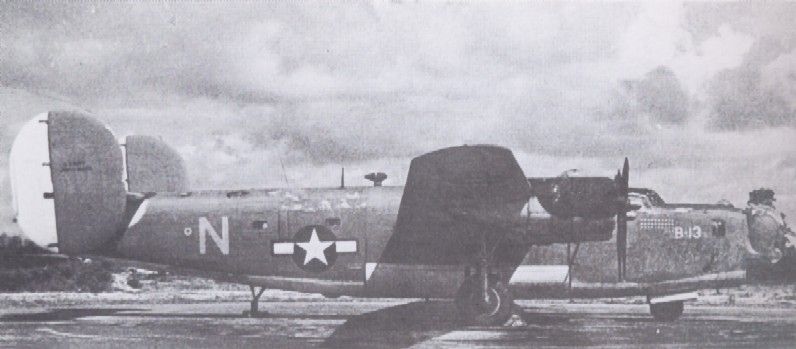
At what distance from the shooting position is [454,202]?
32.5ft

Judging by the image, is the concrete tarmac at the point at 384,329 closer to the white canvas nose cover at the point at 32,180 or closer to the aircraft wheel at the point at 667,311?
the aircraft wheel at the point at 667,311

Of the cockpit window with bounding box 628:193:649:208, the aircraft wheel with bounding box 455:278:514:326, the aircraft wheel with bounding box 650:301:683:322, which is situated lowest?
the aircraft wheel with bounding box 650:301:683:322

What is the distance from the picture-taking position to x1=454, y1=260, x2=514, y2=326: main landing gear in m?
9.61

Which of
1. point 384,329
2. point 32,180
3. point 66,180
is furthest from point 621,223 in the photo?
point 32,180

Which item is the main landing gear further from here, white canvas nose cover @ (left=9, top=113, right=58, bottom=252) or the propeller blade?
white canvas nose cover @ (left=9, top=113, right=58, bottom=252)

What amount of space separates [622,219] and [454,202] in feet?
8.49

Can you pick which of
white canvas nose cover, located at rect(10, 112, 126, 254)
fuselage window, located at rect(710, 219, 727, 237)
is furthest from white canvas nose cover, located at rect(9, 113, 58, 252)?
A: fuselage window, located at rect(710, 219, 727, 237)

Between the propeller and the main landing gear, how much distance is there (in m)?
1.79

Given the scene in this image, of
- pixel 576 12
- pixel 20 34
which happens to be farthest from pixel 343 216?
pixel 20 34

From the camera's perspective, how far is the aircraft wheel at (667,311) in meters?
11.0

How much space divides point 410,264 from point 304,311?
3971 millimetres

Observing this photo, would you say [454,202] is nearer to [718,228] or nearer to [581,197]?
[581,197]

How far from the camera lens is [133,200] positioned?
1125 cm

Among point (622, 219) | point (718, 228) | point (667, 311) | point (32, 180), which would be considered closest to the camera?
point (32, 180)
